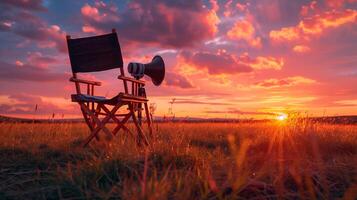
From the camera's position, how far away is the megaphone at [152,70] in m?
4.68

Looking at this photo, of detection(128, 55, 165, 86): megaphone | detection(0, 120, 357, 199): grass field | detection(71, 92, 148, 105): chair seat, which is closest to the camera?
detection(0, 120, 357, 199): grass field

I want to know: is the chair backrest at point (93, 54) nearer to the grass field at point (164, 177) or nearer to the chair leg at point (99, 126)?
the chair leg at point (99, 126)

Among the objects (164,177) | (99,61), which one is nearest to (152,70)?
(99,61)

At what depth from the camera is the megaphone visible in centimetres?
468

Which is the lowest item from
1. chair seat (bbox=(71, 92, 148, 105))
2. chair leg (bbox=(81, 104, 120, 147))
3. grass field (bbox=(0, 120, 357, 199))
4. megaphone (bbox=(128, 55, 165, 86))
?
grass field (bbox=(0, 120, 357, 199))

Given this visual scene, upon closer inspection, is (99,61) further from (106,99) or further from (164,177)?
(164,177)

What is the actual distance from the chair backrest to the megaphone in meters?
0.32

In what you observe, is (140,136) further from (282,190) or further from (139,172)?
(282,190)

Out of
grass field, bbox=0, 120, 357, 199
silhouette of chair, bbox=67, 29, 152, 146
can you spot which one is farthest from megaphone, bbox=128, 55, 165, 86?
grass field, bbox=0, 120, 357, 199

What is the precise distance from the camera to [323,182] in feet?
7.41

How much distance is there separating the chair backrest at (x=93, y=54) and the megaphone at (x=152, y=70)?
1.05 feet

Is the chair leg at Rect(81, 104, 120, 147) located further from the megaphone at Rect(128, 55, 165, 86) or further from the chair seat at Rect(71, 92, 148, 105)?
the megaphone at Rect(128, 55, 165, 86)

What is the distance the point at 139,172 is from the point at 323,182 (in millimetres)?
1167

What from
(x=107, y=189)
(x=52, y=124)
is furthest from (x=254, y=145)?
(x=52, y=124)
